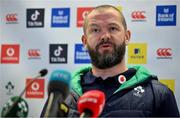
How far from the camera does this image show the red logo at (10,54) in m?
1.81

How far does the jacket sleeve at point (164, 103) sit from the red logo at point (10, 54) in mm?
926

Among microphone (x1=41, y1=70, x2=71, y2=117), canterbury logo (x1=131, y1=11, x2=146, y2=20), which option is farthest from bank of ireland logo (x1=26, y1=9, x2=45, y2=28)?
microphone (x1=41, y1=70, x2=71, y2=117)

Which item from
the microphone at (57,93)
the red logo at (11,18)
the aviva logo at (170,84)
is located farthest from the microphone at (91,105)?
the red logo at (11,18)

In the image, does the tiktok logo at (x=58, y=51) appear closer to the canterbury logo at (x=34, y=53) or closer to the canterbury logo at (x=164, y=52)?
the canterbury logo at (x=34, y=53)

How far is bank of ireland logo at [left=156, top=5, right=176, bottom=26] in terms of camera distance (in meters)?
1.63

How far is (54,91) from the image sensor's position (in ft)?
1.99

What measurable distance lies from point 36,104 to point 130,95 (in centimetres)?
79

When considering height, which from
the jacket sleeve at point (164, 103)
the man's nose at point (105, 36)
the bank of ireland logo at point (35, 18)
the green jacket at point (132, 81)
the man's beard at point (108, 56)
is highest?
the bank of ireland logo at point (35, 18)

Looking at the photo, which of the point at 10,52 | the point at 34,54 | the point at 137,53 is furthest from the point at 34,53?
the point at 137,53

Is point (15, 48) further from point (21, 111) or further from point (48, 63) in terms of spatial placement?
point (21, 111)

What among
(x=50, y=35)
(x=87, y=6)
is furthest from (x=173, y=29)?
(x=50, y=35)

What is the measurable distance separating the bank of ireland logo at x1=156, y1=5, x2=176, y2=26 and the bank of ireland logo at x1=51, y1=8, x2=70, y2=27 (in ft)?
1.48

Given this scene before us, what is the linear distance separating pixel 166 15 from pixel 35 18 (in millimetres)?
666

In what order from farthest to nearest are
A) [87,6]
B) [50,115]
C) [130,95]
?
[87,6] < [130,95] < [50,115]
